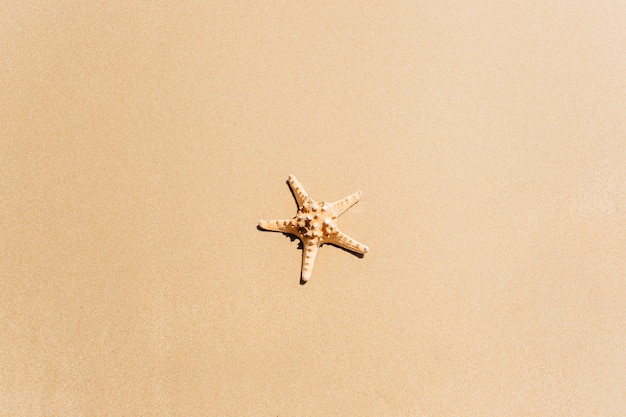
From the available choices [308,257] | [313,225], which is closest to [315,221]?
[313,225]

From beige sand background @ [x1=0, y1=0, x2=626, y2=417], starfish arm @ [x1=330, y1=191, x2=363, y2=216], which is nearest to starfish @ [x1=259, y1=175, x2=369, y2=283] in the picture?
starfish arm @ [x1=330, y1=191, x2=363, y2=216]

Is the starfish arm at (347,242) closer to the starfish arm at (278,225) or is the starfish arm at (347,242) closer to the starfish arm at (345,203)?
the starfish arm at (345,203)

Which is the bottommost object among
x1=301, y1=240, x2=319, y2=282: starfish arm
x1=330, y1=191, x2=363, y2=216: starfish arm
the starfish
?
x1=301, y1=240, x2=319, y2=282: starfish arm

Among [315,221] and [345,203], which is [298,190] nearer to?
[315,221]

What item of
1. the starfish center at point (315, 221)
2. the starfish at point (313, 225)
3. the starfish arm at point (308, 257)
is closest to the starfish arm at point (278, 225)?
the starfish at point (313, 225)

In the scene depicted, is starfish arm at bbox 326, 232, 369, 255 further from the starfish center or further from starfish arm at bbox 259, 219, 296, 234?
starfish arm at bbox 259, 219, 296, 234

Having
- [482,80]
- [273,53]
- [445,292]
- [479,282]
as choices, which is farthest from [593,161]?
[273,53]
